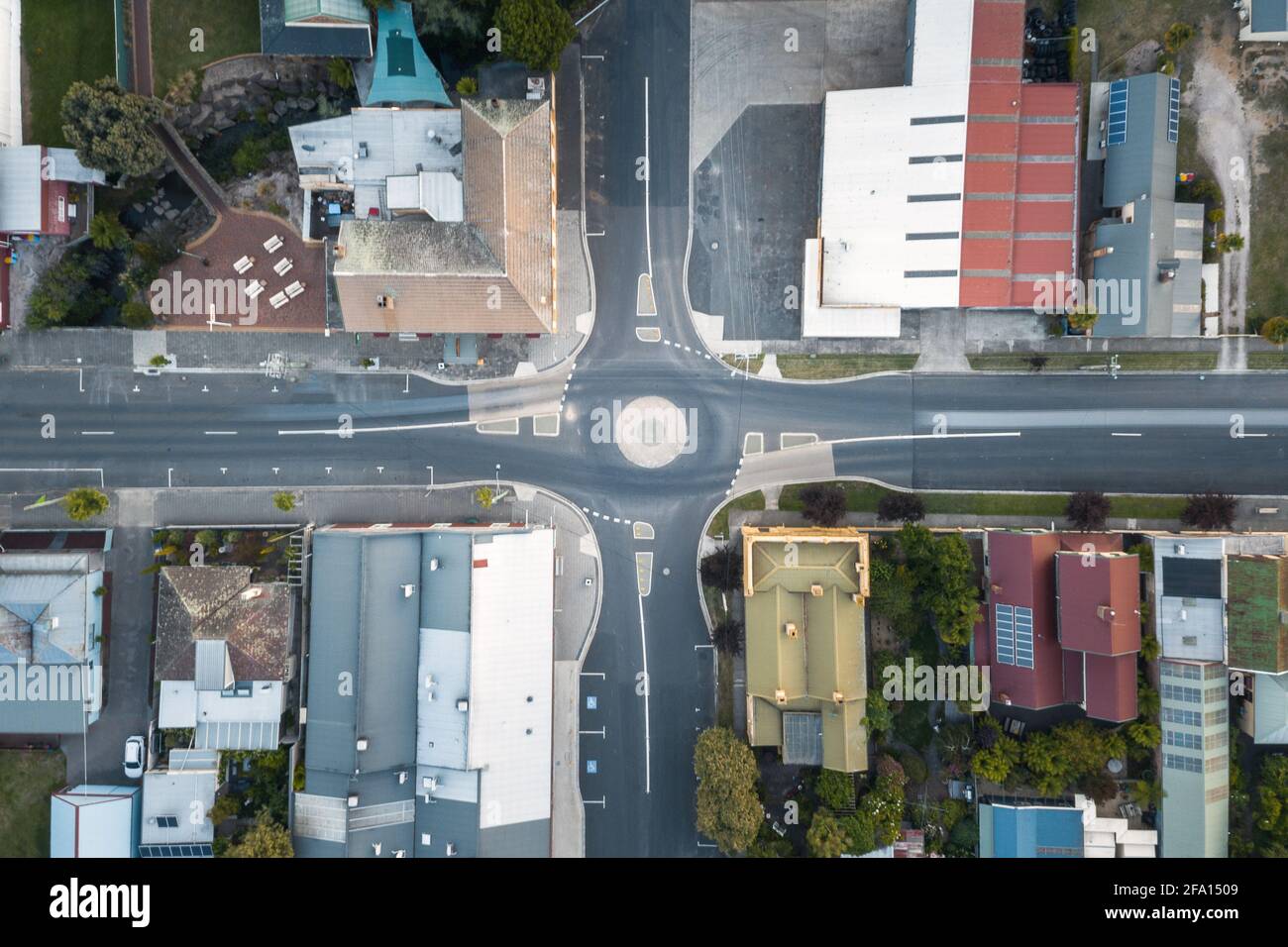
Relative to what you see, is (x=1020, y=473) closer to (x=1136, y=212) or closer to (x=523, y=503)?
(x=1136, y=212)

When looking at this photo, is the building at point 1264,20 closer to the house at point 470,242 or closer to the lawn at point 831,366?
the lawn at point 831,366

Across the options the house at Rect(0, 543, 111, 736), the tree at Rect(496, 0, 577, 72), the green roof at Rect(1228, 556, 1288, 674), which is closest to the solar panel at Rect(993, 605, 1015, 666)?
the green roof at Rect(1228, 556, 1288, 674)

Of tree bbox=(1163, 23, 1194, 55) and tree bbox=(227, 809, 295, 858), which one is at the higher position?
tree bbox=(1163, 23, 1194, 55)

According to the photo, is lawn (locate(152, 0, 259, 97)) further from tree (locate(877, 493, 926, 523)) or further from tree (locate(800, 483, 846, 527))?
tree (locate(877, 493, 926, 523))

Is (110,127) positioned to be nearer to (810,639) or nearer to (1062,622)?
(810,639)

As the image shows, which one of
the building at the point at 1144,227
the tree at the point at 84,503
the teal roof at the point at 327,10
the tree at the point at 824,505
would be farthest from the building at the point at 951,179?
the tree at the point at 84,503
